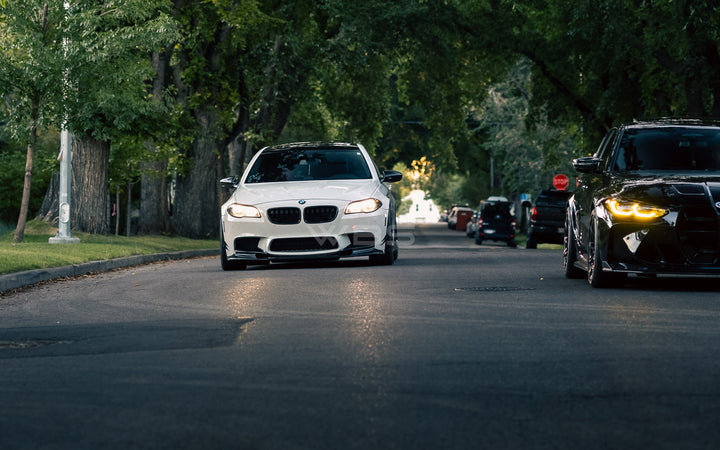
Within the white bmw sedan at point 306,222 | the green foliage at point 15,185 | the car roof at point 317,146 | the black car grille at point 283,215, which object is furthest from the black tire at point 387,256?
the green foliage at point 15,185

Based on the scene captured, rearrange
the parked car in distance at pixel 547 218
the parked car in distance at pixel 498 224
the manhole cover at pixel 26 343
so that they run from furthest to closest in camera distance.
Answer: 1. the parked car in distance at pixel 498 224
2. the parked car in distance at pixel 547 218
3. the manhole cover at pixel 26 343

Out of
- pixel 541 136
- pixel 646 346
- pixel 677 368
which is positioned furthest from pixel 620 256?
pixel 541 136

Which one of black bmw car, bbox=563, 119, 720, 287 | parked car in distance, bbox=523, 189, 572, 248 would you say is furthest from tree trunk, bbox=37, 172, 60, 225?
black bmw car, bbox=563, 119, 720, 287

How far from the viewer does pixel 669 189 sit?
11.4 meters

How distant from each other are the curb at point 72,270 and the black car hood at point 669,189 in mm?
7174

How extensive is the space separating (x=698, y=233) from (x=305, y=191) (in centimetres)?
642

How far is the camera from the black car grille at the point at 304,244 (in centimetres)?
1593

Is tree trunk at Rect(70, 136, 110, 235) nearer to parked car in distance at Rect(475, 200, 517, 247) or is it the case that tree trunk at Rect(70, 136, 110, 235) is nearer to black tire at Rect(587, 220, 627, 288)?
black tire at Rect(587, 220, 627, 288)

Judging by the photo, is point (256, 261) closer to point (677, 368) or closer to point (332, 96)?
point (677, 368)

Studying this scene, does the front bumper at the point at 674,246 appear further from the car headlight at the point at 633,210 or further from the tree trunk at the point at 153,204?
the tree trunk at the point at 153,204

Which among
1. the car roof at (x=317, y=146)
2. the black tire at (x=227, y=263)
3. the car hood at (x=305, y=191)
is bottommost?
the black tire at (x=227, y=263)

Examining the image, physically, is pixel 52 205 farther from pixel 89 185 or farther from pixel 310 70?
pixel 310 70

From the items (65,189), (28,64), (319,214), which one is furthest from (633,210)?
(65,189)

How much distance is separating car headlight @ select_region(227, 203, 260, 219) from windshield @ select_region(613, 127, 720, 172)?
5381mm
